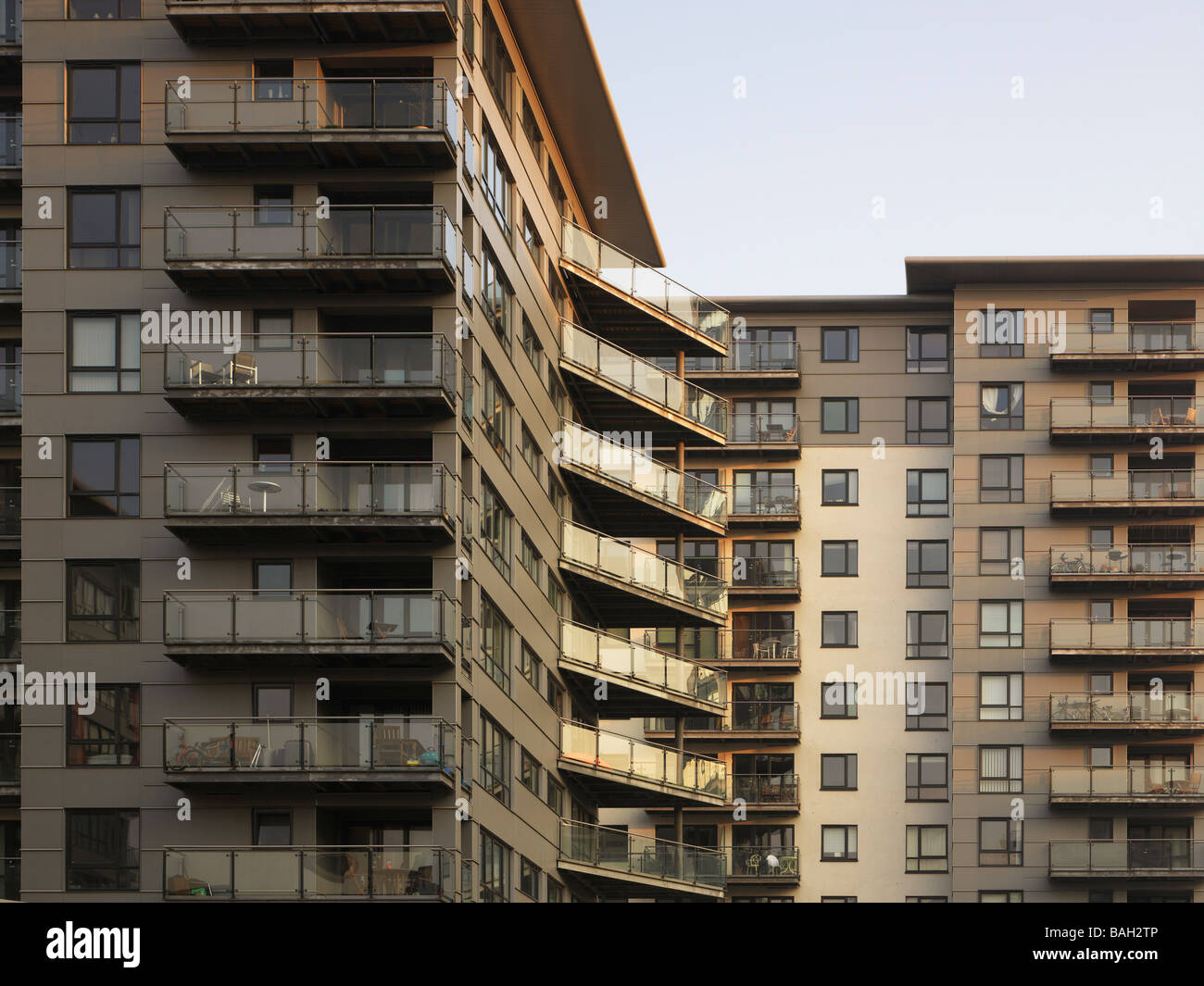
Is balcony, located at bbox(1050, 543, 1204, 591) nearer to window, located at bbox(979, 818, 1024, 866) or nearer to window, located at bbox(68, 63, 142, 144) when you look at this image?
window, located at bbox(979, 818, 1024, 866)

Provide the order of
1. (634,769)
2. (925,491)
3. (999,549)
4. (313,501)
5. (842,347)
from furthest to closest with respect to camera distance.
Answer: (842,347) → (925,491) → (999,549) → (634,769) → (313,501)

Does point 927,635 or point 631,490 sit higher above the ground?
point 631,490

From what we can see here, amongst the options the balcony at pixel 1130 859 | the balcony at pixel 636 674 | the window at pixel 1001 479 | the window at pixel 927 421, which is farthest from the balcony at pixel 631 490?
the window at pixel 927 421

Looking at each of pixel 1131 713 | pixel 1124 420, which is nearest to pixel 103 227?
pixel 1124 420

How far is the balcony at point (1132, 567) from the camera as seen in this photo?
6938 cm

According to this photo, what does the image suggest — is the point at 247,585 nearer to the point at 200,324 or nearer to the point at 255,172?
the point at 200,324

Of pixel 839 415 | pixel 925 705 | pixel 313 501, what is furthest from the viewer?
pixel 839 415

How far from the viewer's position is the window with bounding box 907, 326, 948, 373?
7569 centimetres

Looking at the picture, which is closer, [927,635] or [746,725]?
[746,725]

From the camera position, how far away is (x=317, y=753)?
37.7 meters

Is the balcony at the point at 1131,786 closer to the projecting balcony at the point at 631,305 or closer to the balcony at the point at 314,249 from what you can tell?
the projecting balcony at the point at 631,305

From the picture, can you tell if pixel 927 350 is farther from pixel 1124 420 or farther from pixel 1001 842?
pixel 1001 842

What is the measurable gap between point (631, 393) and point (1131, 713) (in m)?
26.0

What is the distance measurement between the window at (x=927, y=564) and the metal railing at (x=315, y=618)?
126 feet
